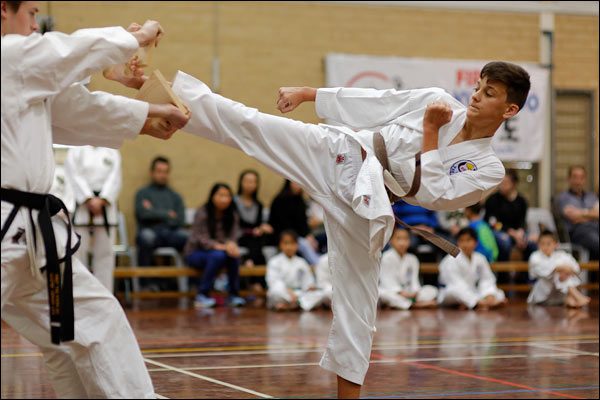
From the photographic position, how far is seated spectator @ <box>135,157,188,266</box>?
10.3m

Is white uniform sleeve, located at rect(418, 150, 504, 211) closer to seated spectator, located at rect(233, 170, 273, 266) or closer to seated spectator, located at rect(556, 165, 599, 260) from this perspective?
seated spectator, located at rect(233, 170, 273, 266)

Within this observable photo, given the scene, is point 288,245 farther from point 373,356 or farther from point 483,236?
point 373,356

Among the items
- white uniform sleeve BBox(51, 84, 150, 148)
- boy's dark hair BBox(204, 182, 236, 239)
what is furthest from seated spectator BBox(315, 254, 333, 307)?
white uniform sleeve BBox(51, 84, 150, 148)

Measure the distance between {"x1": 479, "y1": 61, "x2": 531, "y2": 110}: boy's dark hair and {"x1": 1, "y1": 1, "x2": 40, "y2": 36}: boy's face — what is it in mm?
1949

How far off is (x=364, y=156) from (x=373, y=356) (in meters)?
2.64

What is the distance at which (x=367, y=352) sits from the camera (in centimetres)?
424

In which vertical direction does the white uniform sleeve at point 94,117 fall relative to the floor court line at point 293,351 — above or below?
above

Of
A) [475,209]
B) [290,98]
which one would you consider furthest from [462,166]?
[475,209]

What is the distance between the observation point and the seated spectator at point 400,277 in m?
10.1

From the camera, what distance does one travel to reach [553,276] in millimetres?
10734

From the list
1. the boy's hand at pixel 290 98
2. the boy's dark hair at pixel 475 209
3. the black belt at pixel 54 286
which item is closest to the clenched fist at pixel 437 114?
the boy's hand at pixel 290 98

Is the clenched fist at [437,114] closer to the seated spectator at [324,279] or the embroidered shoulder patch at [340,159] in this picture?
the embroidered shoulder patch at [340,159]

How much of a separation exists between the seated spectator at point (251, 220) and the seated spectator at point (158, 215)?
0.62 meters

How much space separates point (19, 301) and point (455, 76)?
30.8ft
